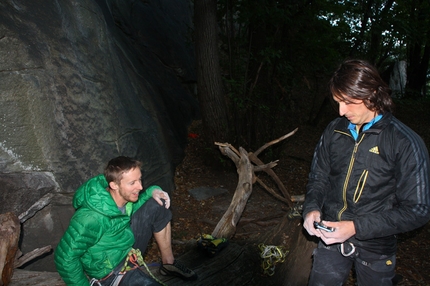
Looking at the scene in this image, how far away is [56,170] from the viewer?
418 cm

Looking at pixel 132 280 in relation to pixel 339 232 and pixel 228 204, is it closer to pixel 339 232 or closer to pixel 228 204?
pixel 339 232

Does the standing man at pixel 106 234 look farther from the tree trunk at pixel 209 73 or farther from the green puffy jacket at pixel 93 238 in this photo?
the tree trunk at pixel 209 73

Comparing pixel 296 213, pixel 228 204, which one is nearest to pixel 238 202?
Result: pixel 296 213

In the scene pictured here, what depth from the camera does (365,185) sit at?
2.31 m

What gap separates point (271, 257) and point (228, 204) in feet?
8.27

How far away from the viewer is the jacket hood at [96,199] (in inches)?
106

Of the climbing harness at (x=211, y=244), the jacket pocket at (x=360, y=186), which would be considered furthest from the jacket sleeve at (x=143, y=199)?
the jacket pocket at (x=360, y=186)

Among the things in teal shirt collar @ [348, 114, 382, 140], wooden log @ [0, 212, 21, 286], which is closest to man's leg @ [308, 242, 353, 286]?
teal shirt collar @ [348, 114, 382, 140]

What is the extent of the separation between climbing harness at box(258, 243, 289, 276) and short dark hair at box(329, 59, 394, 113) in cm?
218

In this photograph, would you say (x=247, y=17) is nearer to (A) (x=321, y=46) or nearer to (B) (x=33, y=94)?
A: (A) (x=321, y=46)

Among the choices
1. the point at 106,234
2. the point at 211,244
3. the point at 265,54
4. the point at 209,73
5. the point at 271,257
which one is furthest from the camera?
the point at 209,73

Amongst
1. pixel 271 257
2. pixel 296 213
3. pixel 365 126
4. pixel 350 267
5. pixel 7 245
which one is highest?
pixel 365 126

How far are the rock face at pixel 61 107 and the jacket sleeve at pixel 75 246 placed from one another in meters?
1.73

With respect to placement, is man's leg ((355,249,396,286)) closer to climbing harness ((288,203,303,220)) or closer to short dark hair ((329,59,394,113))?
short dark hair ((329,59,394,113))
